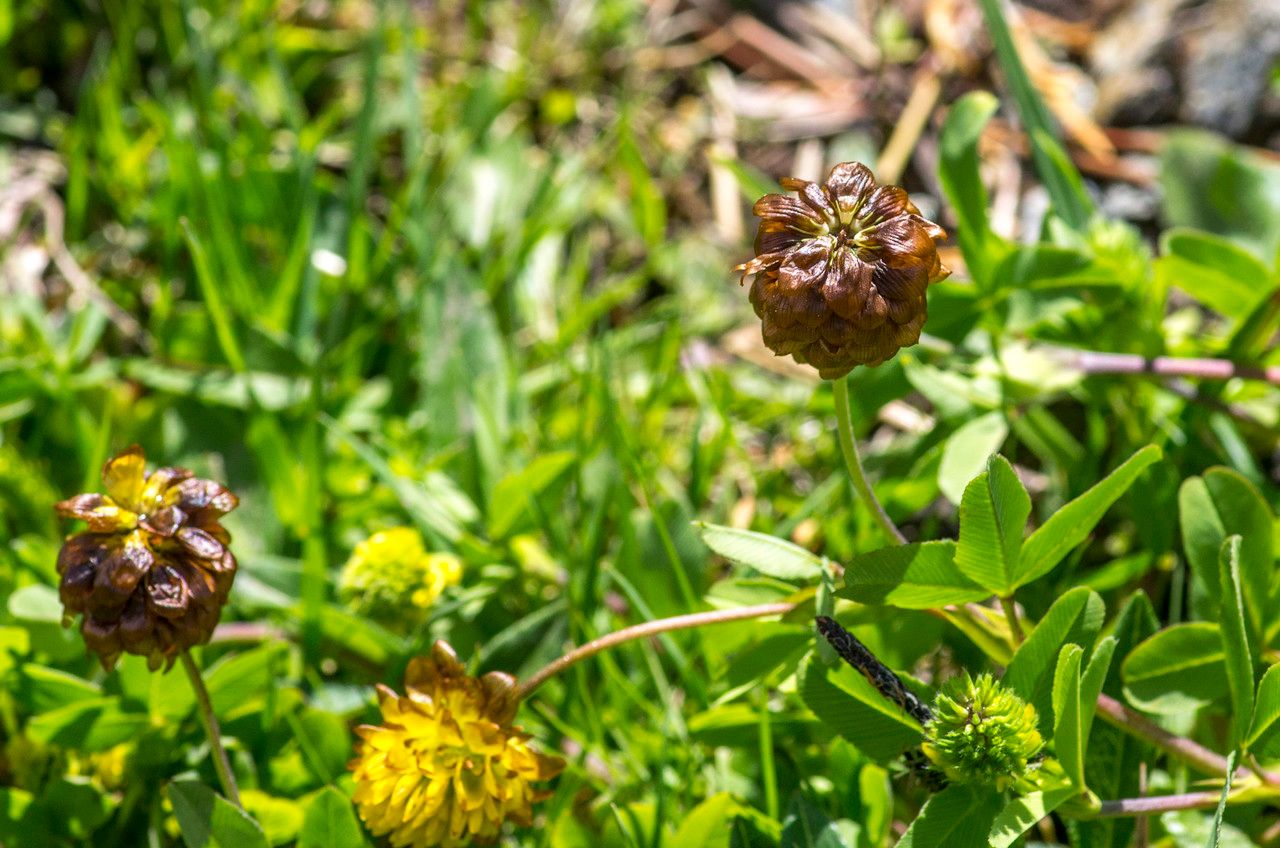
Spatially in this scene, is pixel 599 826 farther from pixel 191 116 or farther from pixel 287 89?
pixel 191 116

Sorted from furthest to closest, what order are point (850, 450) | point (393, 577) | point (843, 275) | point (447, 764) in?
point (393, 577)
point (447, 764)
point (850, 450)
point (843, 275)

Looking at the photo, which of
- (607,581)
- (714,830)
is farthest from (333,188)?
(714,830)

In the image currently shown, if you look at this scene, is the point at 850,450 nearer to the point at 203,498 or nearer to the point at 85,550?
the point at 203,498

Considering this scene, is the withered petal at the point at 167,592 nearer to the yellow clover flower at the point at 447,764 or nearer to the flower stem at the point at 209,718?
the flower stem at the point at 209,718

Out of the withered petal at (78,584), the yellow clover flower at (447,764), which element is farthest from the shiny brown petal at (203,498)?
the yellow clover flower at (447,764)

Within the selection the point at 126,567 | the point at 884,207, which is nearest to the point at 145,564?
the point at 126,567

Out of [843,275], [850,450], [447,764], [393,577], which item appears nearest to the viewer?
[843,275]

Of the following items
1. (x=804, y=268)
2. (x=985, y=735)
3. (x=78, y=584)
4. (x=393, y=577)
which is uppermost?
(x=804, y=268)
